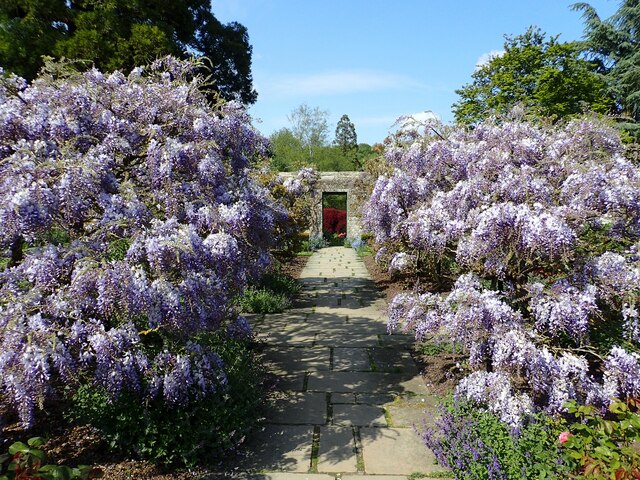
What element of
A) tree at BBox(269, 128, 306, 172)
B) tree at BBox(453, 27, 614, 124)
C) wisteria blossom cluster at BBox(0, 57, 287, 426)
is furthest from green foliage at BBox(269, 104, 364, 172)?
wisteria blossom cluster at BBox(0, 57, 287, 426)

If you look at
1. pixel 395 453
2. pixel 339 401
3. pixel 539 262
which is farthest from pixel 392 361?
pixel 539 262

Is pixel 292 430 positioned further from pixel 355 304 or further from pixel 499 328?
pixel 355 304

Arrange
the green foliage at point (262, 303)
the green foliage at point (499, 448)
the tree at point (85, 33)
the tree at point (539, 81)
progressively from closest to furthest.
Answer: the green foliage at point (499, 448) → the green foliage at point (262, 303) → the tree at point (85, 33) → the tree at point (539, 81)

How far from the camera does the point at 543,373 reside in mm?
3410

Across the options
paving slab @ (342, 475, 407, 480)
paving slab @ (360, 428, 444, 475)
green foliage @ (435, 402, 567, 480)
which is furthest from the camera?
paving slab @ (360, 428, 444, 475)

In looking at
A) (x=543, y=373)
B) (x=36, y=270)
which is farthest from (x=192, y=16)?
(x=543, y=373)

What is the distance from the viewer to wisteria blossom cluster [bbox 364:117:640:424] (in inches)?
135

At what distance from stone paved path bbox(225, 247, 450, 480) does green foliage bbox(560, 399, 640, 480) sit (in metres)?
1.08

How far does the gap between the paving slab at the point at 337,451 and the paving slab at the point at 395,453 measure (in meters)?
0.10

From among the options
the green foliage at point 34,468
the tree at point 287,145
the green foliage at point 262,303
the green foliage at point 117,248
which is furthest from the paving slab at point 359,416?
the tree at point 287,145

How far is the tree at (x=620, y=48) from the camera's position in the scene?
20641 millimetres

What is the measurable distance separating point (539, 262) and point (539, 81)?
18108 mm

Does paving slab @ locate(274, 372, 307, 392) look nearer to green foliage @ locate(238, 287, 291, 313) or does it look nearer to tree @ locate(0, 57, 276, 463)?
tree @ locate(0, 57, 276, 463)

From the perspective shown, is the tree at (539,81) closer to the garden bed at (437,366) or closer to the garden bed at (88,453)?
the garden bed at (437,366)
